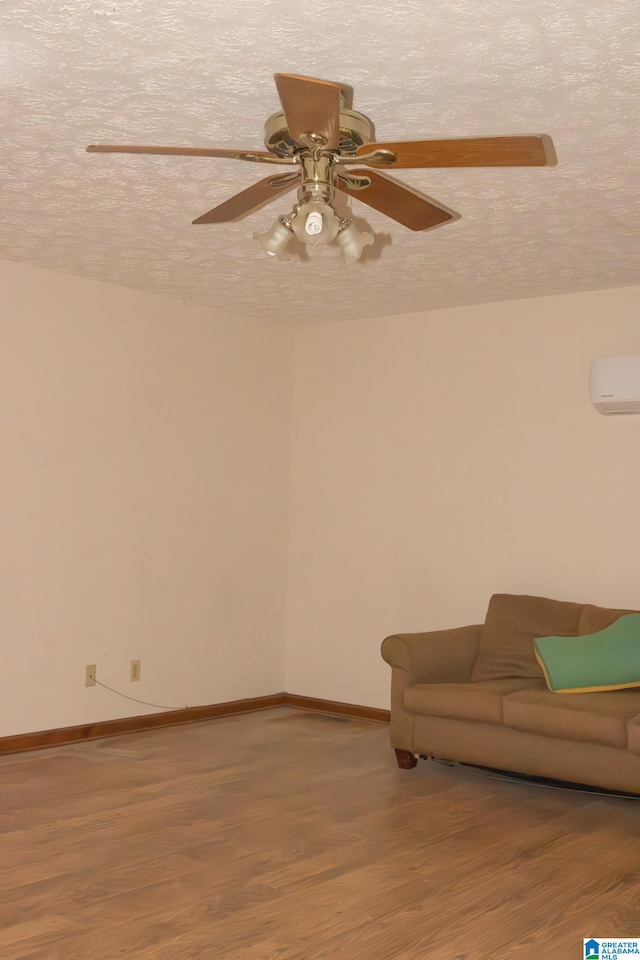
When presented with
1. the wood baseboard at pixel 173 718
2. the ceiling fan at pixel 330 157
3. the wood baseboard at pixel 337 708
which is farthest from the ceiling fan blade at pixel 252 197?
the wood baseboard at pixel 337 708

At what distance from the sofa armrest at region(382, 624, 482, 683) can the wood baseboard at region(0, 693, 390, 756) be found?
1.03 metres

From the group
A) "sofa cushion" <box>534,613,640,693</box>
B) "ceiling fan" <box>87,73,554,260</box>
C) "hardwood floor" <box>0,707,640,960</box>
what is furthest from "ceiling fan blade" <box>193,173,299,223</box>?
"sofa cushion" <box>534,613,640,693</box>

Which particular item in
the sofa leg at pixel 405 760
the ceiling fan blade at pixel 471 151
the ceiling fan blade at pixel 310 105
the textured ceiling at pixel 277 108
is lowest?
the sofa leg at pixel 405 760

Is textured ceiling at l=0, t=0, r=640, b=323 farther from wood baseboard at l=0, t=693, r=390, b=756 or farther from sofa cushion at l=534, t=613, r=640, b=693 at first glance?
wood baseboard at l=0, t=693, r=390, b=756

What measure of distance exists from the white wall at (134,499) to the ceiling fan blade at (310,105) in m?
2.85

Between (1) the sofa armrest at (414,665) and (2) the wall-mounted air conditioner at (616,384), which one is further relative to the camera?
(2) the wall-mounted air conditioner at (616,384)

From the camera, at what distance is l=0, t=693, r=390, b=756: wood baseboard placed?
480 cm

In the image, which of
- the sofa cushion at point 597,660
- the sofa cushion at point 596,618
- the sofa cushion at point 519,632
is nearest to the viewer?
the sofa cushion at point 597,660

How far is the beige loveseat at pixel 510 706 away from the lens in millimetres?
3893

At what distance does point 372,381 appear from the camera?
5938 mm

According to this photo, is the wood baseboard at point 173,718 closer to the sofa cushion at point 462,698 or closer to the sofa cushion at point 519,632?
the sofa cushion at point 519,632

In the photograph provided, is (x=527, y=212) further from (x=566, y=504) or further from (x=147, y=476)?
(x=147, y=476)

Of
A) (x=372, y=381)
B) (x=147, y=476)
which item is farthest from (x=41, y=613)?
(x=372, y=381)

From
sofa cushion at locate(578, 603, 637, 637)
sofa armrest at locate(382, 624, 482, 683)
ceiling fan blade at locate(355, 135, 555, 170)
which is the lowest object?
sofa armrest at locate(382, 624, 482, 683)
